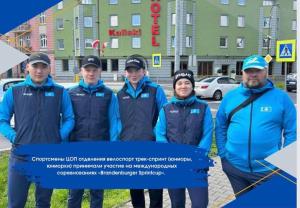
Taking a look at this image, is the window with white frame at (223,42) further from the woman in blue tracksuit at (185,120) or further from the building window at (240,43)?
the woman in blue tracksuit at (185,120)

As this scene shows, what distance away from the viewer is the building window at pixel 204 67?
1670 inches

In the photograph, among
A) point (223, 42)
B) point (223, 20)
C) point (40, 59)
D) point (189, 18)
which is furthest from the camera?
point (223, 42)

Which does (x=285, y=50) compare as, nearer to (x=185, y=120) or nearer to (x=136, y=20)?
(x=185, y=120)

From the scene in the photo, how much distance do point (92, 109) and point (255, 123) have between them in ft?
4.68

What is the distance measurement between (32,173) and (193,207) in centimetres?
143

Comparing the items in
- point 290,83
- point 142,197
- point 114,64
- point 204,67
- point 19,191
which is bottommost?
point 142,197

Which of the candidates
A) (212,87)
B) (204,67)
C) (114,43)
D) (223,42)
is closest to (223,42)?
(223,42)

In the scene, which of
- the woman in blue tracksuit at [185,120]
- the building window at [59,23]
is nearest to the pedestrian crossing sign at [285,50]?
the woman in blue tracksuit at [185,120]

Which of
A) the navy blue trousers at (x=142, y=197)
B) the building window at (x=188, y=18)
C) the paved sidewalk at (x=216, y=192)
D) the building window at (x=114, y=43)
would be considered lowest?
the paved sidewalk at (x=216, y=192)

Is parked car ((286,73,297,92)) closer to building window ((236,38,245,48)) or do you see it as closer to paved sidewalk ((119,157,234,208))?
paved sidewalk ((119,157,234,208))

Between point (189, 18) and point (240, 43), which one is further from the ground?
point (189, 18)

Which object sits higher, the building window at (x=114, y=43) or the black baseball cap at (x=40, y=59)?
the building window at (x=114, y=43)

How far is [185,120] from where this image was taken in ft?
9.73

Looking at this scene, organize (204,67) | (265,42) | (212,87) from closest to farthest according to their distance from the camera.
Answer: (212,87), (265,42), (204,67)
